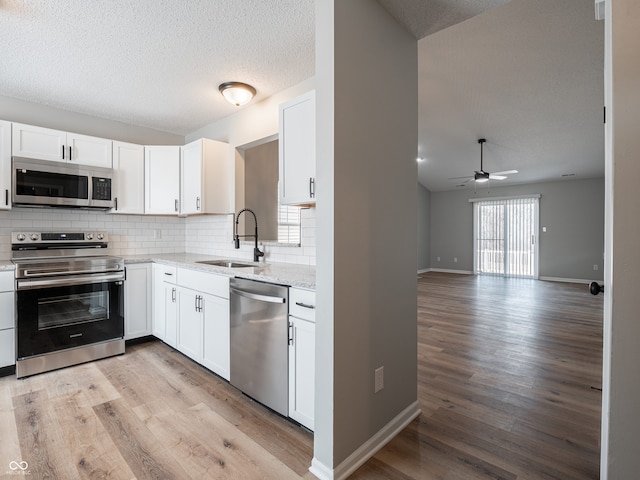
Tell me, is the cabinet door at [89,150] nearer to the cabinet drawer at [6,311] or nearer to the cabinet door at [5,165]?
the cabinet door at [5,165]

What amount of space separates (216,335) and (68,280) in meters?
1.50

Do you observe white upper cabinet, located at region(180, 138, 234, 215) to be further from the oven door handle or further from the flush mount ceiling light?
the oven door handle

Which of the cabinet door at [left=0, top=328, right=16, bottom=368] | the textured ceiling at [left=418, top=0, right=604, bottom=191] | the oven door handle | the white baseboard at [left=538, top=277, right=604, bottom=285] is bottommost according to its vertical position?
the white baseboard at [left=538, top=277, right=604, bottom=285]

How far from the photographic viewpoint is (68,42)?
223 centimetres

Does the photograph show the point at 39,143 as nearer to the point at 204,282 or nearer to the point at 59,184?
the point at 59,184

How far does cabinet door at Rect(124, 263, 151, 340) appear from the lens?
10.7ft

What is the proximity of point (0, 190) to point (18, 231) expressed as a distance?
469 mm

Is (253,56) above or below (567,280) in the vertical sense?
above

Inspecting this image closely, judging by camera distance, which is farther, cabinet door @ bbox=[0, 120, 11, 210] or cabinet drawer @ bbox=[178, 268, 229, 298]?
cabinet door @ bbox=[0, 120, 11, 210]

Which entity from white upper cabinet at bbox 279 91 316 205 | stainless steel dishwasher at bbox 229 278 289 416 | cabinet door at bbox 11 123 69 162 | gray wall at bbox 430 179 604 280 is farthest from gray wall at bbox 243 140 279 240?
gray wall at bbox 430 179 604 280

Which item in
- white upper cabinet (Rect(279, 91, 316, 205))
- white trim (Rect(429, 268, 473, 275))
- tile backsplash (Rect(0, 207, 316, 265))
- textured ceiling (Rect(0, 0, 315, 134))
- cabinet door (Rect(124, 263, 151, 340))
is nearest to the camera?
textured ceiling (Rect(0, 0, 315, 134))

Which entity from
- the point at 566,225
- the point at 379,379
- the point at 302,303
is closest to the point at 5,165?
the point at 302,303

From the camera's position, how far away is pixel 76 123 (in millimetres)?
3500

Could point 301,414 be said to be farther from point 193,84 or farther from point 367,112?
point 193,84
